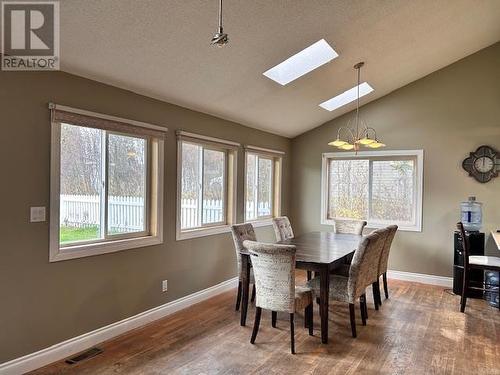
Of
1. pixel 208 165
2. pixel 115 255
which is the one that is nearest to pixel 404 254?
pixel 208 165

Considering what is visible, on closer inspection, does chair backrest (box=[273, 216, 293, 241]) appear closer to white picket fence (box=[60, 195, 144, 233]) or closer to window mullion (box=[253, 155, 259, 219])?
window mullion (box=[253, 155, 259, 219])

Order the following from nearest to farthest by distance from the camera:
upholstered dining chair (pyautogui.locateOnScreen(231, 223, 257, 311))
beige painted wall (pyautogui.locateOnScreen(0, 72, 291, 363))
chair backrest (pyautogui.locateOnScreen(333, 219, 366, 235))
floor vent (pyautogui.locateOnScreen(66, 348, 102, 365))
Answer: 1. beige painted wall (pyautogui.locateOnScreen(0, 72, 291, 363))
2. floor vent (pyautogui.locateOnScreen(66, 348, 102, 365))
3. upholstered dining chair (pyautogui.locateOnScreen(231, 223, 257, 311))
4. chair backrest (pyautogui.locateOnScreen(333, 219, 366, 235))

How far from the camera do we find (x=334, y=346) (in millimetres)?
3271

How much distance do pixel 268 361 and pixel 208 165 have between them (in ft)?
8.47

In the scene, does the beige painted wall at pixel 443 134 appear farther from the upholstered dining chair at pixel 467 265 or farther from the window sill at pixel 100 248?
the window sill at pixel 100 248

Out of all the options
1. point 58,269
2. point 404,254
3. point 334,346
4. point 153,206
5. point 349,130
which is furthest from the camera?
point 349,130

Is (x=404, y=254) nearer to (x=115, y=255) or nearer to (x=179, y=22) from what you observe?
(x=115, y=255)

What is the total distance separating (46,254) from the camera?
2.86 meters

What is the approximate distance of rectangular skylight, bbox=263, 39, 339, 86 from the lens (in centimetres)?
404

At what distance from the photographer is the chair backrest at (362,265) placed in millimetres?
3383

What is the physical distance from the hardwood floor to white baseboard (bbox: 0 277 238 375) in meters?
0.08

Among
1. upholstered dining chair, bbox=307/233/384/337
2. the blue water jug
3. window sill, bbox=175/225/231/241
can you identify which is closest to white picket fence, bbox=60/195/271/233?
window sill, bbox=175/225/231/241

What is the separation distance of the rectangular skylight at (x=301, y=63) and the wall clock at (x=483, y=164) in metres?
2.77

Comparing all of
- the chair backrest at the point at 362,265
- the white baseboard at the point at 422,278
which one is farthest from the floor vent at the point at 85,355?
the white baseboard at the point at 422,278
